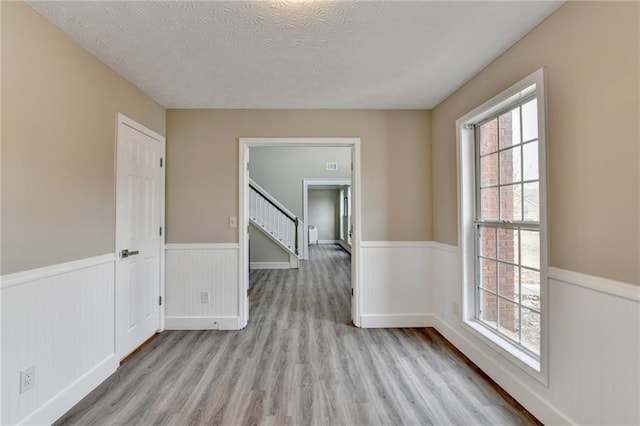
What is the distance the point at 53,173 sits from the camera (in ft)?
5.88

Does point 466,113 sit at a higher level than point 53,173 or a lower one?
higher

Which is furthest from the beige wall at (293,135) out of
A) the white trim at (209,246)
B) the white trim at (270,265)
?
the white trim at (270,265)

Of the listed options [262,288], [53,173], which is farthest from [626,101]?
[262,288]

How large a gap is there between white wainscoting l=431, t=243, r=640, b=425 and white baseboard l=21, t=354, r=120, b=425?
9.64 feet

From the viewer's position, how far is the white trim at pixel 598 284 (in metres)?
1.30

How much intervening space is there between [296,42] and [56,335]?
2432 millimetres

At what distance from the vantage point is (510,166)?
86.2 inches

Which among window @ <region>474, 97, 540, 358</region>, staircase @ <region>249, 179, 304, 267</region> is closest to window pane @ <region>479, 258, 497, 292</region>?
window @ <region>474, 97, 540, 358</region>

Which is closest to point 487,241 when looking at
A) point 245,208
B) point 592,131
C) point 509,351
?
→ point 509,351

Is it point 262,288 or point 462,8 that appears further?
point 262,288

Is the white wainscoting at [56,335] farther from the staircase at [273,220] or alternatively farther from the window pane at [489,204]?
the staircase at [273,220]

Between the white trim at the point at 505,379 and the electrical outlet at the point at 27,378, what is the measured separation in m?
2.97

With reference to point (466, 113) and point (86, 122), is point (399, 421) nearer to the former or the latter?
point (466, 113)

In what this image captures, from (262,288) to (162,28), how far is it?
13.0 ft
